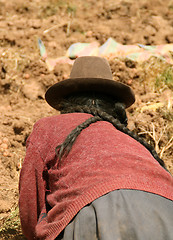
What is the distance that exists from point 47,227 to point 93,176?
396mm

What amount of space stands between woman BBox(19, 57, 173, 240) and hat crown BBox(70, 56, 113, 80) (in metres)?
0.20

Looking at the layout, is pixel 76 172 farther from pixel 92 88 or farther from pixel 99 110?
pixel 92 88

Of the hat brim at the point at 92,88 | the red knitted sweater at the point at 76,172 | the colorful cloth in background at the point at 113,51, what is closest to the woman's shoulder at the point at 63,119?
the red knitted sweater at the point at 76,172

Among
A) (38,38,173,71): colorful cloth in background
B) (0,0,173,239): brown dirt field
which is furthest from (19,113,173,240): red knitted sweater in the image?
(38,38,173,71): colorful cloth in background

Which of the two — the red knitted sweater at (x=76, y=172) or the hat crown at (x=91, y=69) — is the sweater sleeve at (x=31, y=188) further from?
the hat crown at (x=91, y=69)

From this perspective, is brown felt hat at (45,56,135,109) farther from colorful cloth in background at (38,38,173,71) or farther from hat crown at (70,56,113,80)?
colorful cloth in background at (38,38,173,71)

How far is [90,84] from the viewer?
2.06 m

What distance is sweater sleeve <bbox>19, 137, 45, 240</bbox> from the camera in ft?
6.19

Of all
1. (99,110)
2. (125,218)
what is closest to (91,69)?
(99,110)

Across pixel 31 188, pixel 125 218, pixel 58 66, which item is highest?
pixel 125 218

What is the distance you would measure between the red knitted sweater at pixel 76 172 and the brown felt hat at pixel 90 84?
26 centimetres

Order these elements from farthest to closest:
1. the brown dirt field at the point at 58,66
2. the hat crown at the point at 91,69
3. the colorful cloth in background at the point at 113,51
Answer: the colorful cloth in background at the point at 113,51 → the brown dirt field at the point at 58,66 → the hat crown at the point at 91,69

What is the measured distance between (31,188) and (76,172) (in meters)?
0.50

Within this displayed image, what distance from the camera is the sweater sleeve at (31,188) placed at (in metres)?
1.89
